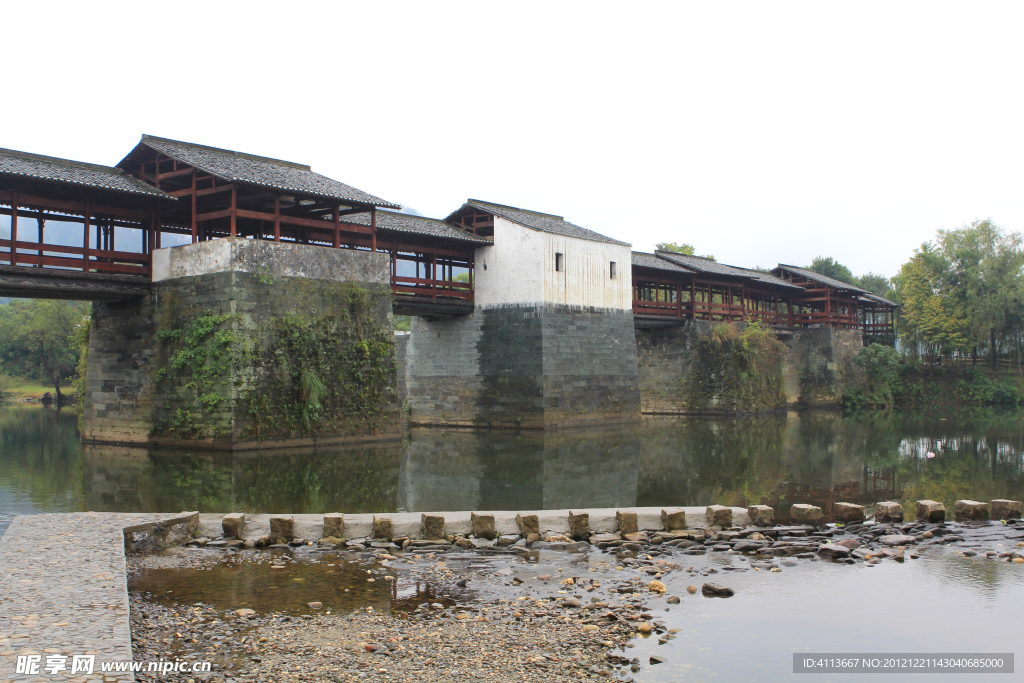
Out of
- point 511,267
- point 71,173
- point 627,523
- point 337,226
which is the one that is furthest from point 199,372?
point 627,523

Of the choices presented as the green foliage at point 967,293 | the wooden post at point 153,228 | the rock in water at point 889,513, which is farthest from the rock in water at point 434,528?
the green foliage at point 967,293

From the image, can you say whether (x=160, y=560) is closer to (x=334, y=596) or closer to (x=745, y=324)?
(x=334, y=596)

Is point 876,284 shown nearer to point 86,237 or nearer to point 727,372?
point 727,372

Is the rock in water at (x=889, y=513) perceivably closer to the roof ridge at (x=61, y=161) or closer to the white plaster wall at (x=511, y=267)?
the white plaster wall at (x=511, y=267)

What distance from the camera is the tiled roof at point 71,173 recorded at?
1492cm

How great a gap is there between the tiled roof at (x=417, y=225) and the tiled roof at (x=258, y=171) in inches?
69.5

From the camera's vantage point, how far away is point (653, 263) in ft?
96.5

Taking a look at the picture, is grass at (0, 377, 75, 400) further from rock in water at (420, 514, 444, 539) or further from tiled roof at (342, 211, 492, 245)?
rock in water at (420, 514, 444, 539)

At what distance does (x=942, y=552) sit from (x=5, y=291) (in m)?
16.3

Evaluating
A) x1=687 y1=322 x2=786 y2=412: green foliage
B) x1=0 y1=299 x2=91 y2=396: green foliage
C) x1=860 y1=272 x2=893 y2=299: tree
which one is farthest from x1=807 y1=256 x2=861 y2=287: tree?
x1=0 y1=299 x2=91 y2=396: green foliage

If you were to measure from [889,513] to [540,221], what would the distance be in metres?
16.7

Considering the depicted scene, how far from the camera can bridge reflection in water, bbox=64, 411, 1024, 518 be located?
1077 cm

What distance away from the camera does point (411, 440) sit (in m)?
20.2

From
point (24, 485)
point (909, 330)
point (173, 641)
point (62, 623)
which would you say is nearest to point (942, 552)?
point (173, 641)
